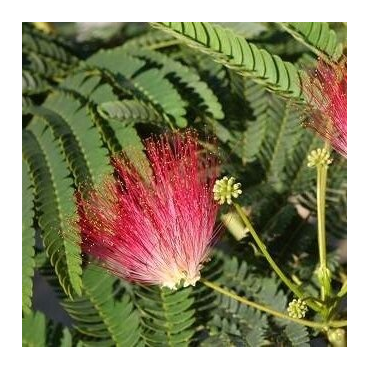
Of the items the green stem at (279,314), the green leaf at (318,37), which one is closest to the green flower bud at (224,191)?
the green stem at (279,314)

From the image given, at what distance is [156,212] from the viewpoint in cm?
102

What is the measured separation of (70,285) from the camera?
0.98 meters

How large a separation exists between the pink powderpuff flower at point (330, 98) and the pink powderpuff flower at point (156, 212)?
0.61 ft

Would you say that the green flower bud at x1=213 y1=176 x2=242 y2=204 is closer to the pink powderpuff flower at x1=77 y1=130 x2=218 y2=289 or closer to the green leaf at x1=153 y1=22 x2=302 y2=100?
the pink powderpuff flower at x1=77 y1=130 x2=218 y2=289

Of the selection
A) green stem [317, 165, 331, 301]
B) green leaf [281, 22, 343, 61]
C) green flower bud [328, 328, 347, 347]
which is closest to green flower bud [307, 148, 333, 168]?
green stem [317, 165, 331, 301]

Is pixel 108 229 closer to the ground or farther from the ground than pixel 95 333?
farther from the ground

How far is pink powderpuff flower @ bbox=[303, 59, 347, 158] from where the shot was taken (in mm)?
1063

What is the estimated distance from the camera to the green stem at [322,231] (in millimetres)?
1041

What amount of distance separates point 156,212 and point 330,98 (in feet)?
0.98

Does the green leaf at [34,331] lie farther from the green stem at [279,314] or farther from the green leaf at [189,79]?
the green leaf at [189,79]

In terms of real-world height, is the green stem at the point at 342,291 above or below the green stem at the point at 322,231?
below

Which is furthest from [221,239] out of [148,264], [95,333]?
[95,333]
